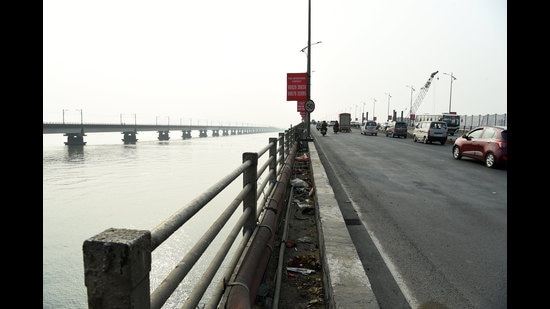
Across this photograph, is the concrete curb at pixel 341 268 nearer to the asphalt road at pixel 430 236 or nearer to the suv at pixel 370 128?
the asphalt road at pixel 430 236

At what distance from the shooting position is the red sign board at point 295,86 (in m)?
24.7

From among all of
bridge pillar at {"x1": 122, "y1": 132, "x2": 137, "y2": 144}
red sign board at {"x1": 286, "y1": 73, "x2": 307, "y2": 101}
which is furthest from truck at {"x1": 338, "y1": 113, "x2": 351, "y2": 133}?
bridge pillar at {"x1": 122, "y1": 132, "x2": 137, "y2": 144}

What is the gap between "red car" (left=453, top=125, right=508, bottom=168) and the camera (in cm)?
1273

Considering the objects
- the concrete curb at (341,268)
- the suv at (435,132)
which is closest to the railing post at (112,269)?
the concrete curb at (341,268)

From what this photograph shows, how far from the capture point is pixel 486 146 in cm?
1356

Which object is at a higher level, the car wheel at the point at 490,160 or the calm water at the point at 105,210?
the car wheel at the point at 490,160

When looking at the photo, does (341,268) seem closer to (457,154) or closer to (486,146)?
(486,146)

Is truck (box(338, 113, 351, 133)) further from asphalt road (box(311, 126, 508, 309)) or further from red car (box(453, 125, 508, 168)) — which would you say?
asphalt road (box(311, 126, 508, 309))

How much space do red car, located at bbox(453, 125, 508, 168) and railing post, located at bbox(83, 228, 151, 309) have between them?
1381cm

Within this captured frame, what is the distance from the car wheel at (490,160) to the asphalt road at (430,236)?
7.38 feet
